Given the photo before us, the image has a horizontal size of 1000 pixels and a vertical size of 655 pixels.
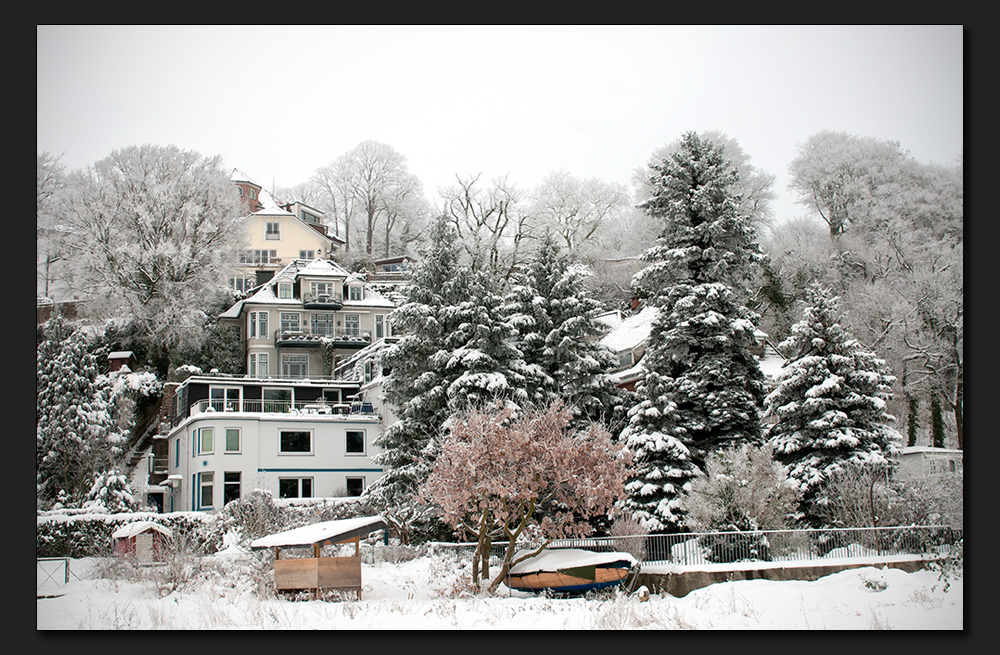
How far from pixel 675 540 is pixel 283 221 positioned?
37037mm

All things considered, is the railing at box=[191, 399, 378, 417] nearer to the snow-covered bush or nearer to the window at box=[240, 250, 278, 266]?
the snow-covered bush

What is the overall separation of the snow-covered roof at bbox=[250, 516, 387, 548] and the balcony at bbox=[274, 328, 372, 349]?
23.9 m

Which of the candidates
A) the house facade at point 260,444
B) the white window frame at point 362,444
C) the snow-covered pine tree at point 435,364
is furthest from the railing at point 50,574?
the white window frame at point 362,444

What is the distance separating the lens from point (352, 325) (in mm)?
42688

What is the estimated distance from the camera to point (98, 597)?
14781mm

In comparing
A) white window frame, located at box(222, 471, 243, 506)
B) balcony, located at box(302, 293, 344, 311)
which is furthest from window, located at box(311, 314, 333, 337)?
white window frame, located at box(222, 471, 243, 506)

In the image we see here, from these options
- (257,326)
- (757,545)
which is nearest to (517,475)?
(757,545)

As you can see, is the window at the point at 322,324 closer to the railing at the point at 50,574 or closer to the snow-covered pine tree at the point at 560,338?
the snow-covered pine tree at the point at 560,338

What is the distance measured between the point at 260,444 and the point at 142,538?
8462 mm

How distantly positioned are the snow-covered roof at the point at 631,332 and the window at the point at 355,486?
10.5 metres

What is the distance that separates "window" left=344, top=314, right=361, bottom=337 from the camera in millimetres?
42406

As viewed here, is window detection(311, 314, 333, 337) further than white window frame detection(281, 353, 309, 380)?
Yes

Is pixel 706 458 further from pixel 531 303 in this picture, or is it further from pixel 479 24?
pixel 479 24

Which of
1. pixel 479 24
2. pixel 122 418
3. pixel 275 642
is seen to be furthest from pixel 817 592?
pixel 122 418
